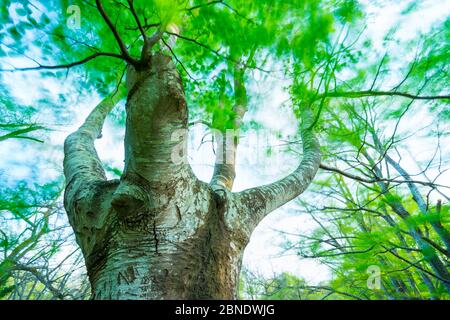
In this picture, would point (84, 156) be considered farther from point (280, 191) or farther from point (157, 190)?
point (280, 191)

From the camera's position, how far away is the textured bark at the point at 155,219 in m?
0.88

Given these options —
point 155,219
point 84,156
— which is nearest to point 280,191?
point 155,219

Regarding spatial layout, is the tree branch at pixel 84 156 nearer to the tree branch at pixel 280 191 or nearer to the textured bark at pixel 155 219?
the textured bark at pixel 155 219

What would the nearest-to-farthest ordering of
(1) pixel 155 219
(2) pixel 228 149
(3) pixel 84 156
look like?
(1) pixel 155 219, (3) pixel 84 156, (2) pixel 228 149

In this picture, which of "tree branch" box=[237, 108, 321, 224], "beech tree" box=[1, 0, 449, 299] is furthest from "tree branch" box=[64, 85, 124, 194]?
"tree branch" box=[237, 108, 321, 224]

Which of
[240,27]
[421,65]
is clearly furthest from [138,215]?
[421,65]

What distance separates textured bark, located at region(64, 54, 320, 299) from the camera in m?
→ 0.88

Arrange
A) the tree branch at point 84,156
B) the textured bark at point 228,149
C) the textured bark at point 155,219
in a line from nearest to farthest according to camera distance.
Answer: the textured bark at point 155,219 → the tree branch at point 84,156 → the textured bark at point 228,149

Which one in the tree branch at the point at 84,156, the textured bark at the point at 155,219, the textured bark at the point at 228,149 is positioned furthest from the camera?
the textured bark at the point at 228,149

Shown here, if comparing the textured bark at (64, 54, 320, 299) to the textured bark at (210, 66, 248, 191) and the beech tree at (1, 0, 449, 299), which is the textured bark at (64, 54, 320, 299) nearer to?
the beech tree at (1, 0, 449, 299)

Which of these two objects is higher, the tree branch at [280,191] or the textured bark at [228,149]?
the textured bark at [228,149]

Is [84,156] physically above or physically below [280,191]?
above

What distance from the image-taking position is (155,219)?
3.20 feet

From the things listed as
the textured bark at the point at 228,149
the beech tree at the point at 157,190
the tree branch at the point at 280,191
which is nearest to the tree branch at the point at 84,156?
the beech tree at the point at 157,190
